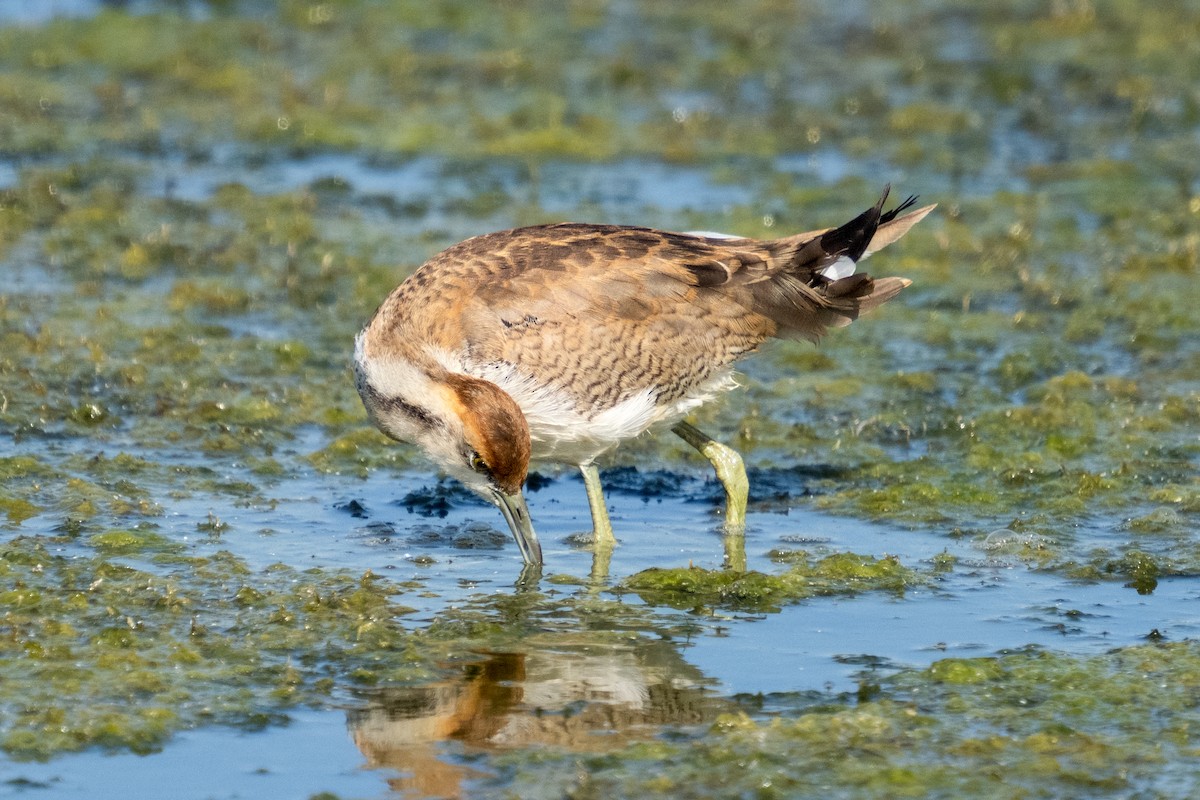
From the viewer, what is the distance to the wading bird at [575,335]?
7.73 metres

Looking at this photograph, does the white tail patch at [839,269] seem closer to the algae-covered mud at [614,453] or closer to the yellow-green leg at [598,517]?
the algae-covered mud at [614,453]

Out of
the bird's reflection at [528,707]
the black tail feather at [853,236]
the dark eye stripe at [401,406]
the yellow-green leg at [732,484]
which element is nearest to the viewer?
the bird's reflection at [528,707]

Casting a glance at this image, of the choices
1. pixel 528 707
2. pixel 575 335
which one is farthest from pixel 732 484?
pixel 528 707

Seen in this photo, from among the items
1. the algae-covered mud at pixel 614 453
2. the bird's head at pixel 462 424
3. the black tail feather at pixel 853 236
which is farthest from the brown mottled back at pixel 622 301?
the algae-covered mud at pixel 614 453

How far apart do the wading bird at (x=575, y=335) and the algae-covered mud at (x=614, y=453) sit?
62 centimetres

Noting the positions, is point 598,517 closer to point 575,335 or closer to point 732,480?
point 732,480

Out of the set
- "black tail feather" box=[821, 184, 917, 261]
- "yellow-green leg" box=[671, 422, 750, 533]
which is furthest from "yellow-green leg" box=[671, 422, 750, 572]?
"black tail feather" box=[821, 184, 917, 261]

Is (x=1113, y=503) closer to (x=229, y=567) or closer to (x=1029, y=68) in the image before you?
(x=229, y=567)

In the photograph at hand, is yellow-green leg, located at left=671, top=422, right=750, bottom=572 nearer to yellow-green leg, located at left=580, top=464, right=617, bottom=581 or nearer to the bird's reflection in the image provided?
yellow-green leg, located at left=580, top=464, right=617, bottom=581

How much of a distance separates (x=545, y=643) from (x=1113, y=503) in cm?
335

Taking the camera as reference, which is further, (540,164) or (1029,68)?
(1029,68)

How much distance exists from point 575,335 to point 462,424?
2.23ft

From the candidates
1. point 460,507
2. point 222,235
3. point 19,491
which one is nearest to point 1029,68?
point 222,235

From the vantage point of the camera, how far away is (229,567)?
25.6ft
